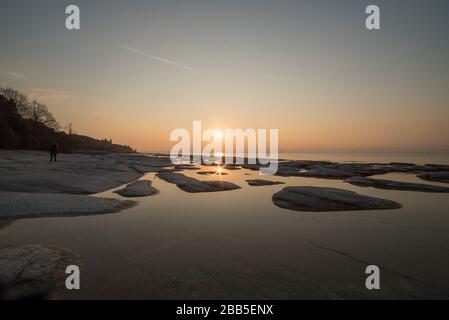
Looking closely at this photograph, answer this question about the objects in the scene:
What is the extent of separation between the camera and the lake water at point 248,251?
22.2 feet

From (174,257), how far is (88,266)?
278cm

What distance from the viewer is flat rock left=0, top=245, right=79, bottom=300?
627cm

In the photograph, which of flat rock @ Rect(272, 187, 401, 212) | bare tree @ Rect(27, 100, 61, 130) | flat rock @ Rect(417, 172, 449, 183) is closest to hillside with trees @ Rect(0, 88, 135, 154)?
bare tree @ Rect(27, 100, 61, 130)

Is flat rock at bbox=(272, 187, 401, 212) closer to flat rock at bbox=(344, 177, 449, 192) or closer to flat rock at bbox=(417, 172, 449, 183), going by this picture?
flat rock at bbox=(344, 177, 449, 192)

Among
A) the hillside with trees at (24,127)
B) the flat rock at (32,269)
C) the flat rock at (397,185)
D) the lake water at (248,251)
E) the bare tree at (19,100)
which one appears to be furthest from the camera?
the bare tree at (19,100)

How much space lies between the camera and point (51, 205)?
15.0m

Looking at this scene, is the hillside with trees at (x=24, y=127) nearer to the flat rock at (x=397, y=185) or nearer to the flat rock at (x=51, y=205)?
the flat rock at (x=51, y=205)

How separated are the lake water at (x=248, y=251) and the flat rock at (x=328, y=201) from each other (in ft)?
4.58

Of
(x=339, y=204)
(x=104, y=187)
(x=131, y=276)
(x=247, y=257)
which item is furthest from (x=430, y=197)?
(x=104, y=187)

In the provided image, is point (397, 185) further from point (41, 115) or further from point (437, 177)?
point (41, 115)

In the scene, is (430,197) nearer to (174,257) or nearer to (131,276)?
(174,257)

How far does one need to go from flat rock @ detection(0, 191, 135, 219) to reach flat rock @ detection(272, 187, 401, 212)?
A: 40.0 ft

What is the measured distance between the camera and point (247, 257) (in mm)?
9039

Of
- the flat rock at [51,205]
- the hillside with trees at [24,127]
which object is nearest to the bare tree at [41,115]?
the hillside with trees at [24,127]
